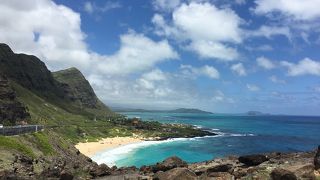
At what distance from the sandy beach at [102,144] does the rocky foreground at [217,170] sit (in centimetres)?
9018

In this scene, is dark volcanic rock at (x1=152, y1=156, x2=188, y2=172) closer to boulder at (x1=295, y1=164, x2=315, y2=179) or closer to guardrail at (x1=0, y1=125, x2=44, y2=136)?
boulder at (x1=295, y1=164, x2=315, y2=179)

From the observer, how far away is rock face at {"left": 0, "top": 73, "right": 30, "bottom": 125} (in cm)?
12825

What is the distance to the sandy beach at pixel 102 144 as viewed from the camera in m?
151

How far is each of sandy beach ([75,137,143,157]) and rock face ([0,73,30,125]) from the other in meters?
23.0

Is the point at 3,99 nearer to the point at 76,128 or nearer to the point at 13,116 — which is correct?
the point at 13,116

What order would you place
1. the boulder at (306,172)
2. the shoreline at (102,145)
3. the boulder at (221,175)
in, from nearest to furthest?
the boulder at (306,172) < the boulder at (221,175) < the shoreline at (102,145)

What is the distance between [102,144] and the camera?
6752 inches

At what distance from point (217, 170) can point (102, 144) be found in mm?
136087

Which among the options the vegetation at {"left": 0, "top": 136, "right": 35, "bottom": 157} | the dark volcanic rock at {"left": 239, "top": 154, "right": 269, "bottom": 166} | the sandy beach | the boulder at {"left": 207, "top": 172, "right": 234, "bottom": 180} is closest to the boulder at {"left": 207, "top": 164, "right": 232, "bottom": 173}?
the boulder at {"left": 207, "top": 172, "right": 234, "bottom": 180}

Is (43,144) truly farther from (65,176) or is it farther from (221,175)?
(221,175)

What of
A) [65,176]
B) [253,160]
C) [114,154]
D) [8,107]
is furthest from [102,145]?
[253,160]

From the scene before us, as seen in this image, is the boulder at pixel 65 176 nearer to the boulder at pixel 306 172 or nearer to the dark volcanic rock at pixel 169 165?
the dark volcanic rock at pixel 169 165

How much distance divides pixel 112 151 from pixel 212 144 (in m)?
52.0

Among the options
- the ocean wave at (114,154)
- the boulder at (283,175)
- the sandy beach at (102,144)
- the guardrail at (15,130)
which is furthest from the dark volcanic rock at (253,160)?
the sandy beach at (102,144)
